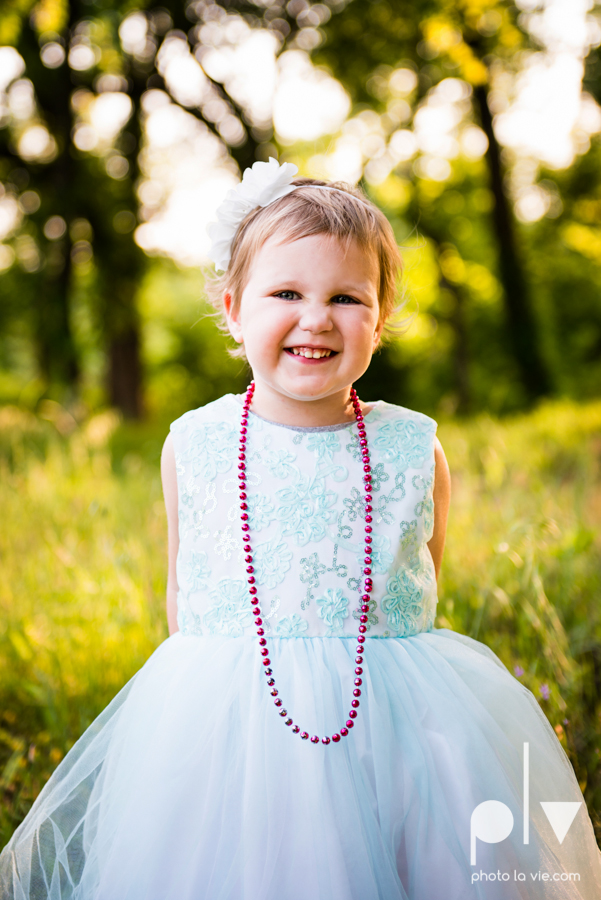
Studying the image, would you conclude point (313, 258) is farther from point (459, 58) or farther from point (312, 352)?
point (459, 58)

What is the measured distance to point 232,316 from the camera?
1805mm

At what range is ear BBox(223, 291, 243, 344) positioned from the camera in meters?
1.78

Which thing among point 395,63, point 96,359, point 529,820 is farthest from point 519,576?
point 96,359

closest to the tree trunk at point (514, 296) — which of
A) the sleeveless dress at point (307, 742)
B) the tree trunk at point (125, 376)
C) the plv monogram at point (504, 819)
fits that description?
the tree trunk at point (125, 376)

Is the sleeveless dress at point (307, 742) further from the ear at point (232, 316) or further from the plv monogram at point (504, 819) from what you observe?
the ear at point (232, 316)

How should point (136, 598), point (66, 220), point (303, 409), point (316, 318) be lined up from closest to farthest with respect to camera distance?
point (316, 318), point (303, 409), point (136, 598), point (66, 220)

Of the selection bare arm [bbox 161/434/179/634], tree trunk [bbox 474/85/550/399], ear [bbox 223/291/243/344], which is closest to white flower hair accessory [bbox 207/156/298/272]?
ear [bbox 223/291/243/344]

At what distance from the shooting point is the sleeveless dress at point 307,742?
1.40m

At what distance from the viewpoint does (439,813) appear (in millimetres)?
1440

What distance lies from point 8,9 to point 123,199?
8.32ft

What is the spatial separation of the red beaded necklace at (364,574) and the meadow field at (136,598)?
74cm

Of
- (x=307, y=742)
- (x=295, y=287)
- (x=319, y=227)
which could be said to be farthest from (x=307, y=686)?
(x=319, y=227)

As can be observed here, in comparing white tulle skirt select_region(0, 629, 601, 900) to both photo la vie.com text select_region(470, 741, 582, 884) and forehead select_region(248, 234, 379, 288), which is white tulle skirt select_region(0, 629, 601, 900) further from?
forehead select_region(248, 234, 379, 288)

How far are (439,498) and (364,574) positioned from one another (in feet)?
1.11
